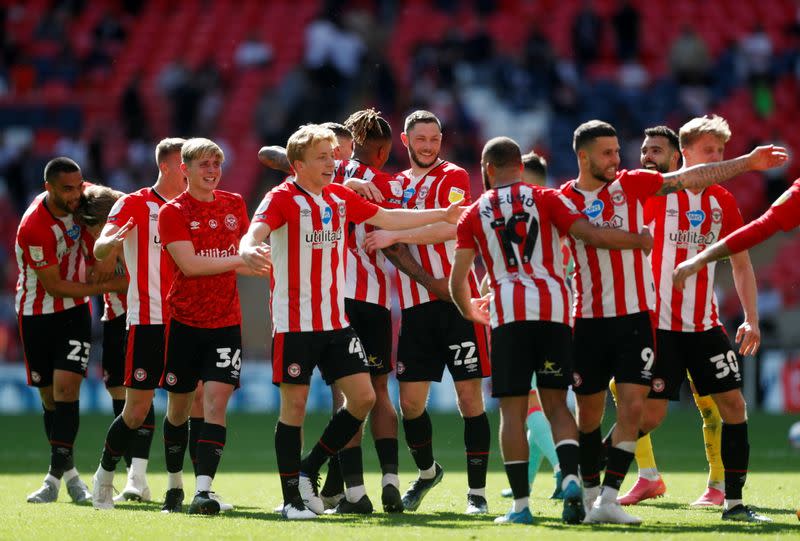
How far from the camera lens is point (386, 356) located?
8211 millimetres

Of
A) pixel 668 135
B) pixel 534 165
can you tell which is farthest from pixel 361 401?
pixel 534 165

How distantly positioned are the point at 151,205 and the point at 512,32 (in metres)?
16.9

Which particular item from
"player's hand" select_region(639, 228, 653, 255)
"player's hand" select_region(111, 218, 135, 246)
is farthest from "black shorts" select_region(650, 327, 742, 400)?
"player's hand" select_region(111, 218, 135, 246)

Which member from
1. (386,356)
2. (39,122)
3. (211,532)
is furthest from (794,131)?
(211,532)

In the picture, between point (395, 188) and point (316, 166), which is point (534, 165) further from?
point (316, 166)

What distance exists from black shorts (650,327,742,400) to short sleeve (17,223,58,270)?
171 inches

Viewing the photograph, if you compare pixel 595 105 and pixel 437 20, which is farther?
pixel 437 20

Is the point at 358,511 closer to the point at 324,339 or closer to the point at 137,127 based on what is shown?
the point at 324,339

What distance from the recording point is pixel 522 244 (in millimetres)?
7047

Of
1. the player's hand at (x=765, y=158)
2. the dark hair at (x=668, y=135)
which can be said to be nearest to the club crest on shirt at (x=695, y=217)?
the dark hair at (x=668, y=135)

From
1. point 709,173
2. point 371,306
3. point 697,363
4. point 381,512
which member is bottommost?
point 381,512

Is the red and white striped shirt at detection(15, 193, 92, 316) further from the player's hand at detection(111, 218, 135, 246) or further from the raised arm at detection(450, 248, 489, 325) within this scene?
the raised arm at detection(450, 248, 489, 325)

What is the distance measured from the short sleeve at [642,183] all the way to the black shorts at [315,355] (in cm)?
181

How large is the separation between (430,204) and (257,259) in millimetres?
1753
